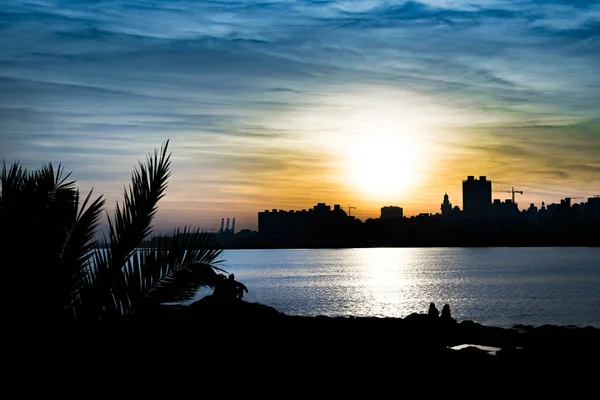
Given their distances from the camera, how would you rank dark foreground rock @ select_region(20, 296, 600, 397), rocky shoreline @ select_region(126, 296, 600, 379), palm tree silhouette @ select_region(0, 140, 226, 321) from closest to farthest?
palm tree silhouette @ select_region(0, 140, 226, 321) → dark foreground rock @ select_region(20, 296, 600, 397) → rocky shoreline @ select_region(126, 296, 600, 379)

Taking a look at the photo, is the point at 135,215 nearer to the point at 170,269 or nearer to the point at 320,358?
the point at 170,269

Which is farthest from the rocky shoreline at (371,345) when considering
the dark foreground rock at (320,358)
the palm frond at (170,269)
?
the palm frond at (170,269)

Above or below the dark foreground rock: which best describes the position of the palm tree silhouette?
above

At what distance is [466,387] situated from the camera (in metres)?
16.9

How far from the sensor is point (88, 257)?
775cm

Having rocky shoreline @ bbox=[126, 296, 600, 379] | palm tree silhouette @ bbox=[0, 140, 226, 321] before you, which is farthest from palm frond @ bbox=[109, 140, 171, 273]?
rocky shoreline @ bbox=[126, 296, 600, 379]

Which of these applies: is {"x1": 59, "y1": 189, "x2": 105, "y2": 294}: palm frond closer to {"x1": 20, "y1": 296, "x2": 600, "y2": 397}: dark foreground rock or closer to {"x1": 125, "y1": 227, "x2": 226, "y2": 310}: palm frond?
{"x1": 125, "y1": 227, "x2": 226, "y2": 310}: palm frond

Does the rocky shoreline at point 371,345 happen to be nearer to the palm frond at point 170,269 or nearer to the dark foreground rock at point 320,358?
the dark foreground rock at point 320,358

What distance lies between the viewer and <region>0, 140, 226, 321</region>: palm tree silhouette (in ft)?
23.9

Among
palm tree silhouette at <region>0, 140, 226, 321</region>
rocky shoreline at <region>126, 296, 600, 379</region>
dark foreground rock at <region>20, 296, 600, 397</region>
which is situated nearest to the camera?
palm tree silhouette at <region>0, 140, 226, 321</region>

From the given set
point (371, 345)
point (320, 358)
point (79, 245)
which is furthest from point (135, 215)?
point (371, 345)

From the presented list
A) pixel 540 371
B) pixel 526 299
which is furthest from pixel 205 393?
pixel 526 299

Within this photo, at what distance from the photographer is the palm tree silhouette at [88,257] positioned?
7.30 meters

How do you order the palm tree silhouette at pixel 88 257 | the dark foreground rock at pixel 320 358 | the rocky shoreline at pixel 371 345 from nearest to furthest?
the palm tree silhouette at pixel 88 257 → the dark foreground rock at pixel 320 358 → the rocky shoreline at pixel 371 345
